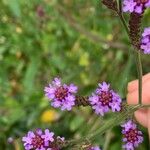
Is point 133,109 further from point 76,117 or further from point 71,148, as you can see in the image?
point 76,117

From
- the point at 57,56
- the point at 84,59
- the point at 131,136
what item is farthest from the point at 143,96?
the point at 84,59

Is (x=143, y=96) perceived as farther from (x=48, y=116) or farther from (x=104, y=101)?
(x=48, y=116)

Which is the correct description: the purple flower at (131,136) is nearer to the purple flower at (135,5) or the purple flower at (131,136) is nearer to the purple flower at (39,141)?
the purple flower at (39,141)

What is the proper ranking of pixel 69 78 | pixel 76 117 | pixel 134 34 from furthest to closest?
pixel 76 117
pixel 69 78
pixel 134 34

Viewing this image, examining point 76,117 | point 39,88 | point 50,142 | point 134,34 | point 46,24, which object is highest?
point 46,24

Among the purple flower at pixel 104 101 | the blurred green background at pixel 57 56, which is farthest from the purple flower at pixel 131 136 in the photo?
the blurred green background at pixel 57 56

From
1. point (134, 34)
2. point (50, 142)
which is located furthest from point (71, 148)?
point (134, 34)

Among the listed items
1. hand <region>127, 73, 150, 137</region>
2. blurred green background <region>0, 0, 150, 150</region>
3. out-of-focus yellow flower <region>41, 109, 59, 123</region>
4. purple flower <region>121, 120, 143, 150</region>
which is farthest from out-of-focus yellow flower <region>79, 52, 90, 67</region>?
purple flower <region>121, 120, 143, 150</region>
